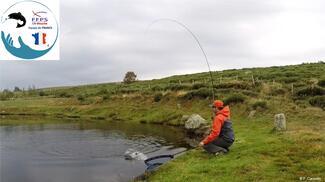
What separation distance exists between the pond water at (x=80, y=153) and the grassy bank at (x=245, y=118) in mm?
3305

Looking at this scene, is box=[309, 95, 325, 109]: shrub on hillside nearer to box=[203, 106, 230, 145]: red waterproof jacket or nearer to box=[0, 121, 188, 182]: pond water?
box=[0, 121, 188, 182]: pond water

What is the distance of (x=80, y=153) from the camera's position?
23016 millimetres

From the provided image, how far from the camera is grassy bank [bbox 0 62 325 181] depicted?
1369 cm

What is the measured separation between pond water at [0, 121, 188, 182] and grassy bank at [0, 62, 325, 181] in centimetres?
331

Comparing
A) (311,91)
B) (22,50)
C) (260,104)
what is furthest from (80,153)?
(311,91)

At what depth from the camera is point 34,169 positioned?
18766mm

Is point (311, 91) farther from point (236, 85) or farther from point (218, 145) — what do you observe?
point (218, 145)

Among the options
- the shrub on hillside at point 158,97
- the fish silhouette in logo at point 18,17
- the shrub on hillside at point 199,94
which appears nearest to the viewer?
the fish silhouette in logo at point 18,17

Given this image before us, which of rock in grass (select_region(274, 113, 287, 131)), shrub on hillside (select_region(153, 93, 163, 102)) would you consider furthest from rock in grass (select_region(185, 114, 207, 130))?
shrub on hillside (select_region(153, 93, 163, 102))

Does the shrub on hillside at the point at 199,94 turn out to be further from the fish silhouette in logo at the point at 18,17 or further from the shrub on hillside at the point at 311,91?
the fish silhouette in logo at the point at 18,17

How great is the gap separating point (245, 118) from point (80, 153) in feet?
45.5

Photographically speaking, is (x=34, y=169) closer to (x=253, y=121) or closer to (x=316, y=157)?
(x=316, y=157)

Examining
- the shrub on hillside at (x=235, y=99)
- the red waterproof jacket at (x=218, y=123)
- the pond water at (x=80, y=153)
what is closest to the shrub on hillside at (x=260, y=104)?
the shrub on hillside at (x=235, y=99)

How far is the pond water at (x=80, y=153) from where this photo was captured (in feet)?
57.4
